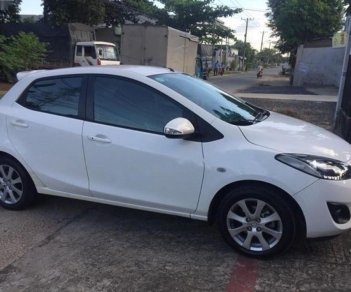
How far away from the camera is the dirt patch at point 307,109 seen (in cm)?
1175

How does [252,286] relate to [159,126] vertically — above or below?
below

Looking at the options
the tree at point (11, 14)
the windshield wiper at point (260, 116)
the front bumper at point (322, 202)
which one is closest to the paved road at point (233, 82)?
the tree at point (11, 14)

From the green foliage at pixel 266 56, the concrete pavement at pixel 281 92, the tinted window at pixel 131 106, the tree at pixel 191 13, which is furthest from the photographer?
the green foliage at pixel 266 56

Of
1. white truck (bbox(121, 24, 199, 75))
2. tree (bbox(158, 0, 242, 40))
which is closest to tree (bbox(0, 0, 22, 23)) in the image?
white truck (bbox(121, 24, 199, 75))

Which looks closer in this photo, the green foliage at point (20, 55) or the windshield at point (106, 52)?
the green foliage at point (20, 55)

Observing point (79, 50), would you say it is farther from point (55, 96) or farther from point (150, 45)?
point (55, 96)

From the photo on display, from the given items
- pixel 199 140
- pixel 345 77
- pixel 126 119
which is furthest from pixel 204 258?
pixel 345 77

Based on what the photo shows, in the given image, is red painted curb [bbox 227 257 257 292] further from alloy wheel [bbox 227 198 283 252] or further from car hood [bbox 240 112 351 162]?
car hood [bbox 240 112 351 162]

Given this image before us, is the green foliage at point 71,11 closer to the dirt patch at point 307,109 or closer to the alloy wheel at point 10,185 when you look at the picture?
the dirt patch at point 307,109

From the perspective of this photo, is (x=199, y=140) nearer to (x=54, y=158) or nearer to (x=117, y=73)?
(x=117, y=73)

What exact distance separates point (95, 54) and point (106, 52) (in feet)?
2.33

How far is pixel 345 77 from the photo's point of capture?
32.8 feet

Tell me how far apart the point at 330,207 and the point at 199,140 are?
3.83 ft

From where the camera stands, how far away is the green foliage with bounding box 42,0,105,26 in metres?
30.3
